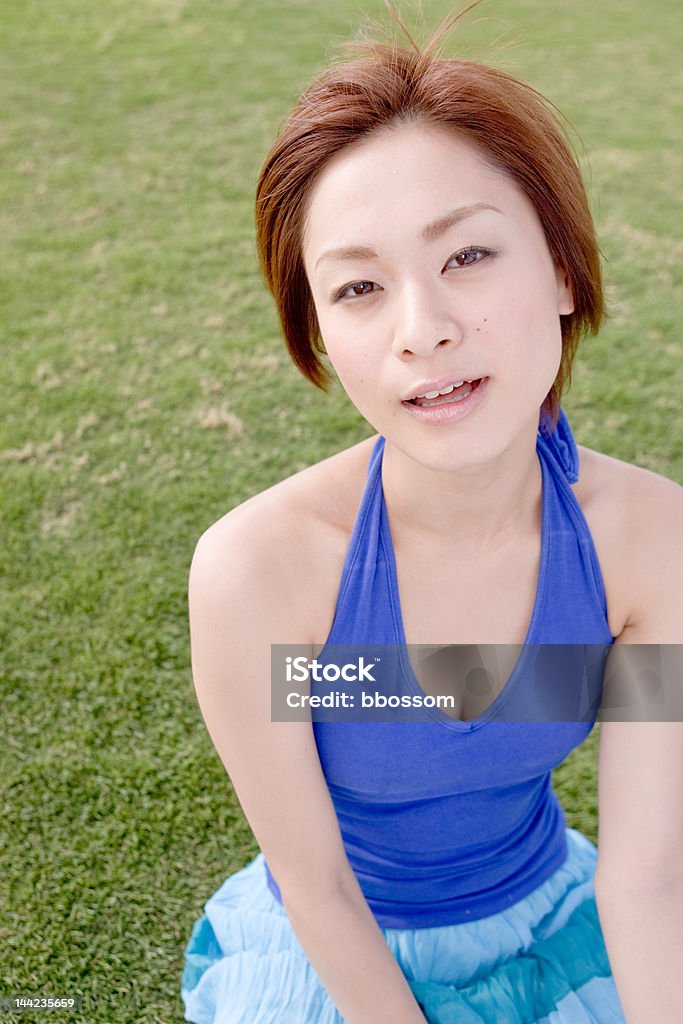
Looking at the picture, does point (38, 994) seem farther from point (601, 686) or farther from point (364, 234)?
point (364, 234)

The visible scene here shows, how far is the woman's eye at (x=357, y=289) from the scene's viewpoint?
1276 mm

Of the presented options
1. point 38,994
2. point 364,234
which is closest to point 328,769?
point 364,234

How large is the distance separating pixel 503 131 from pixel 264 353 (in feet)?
8.48

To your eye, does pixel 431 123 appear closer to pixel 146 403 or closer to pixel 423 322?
pixel 423 322

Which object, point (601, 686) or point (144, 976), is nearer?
point (601, 686)

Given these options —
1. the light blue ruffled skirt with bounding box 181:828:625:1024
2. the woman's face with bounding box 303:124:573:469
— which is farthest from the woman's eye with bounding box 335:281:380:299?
the light blue ruffled skirt with bounding box 181:828:625:1024

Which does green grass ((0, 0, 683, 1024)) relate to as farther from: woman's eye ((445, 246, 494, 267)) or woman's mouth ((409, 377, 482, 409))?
woman's mouth ((409, 377, 482, 409))

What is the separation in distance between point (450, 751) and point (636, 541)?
0.40m

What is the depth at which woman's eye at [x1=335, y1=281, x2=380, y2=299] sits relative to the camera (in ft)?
4.19

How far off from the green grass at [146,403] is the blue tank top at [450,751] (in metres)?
0.60

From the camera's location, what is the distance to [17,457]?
3.28m

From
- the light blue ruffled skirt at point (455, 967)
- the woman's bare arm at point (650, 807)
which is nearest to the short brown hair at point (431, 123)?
the woman's bare arm at point (650, 807)

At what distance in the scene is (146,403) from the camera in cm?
353

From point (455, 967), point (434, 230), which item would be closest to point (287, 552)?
point (434, 230)
